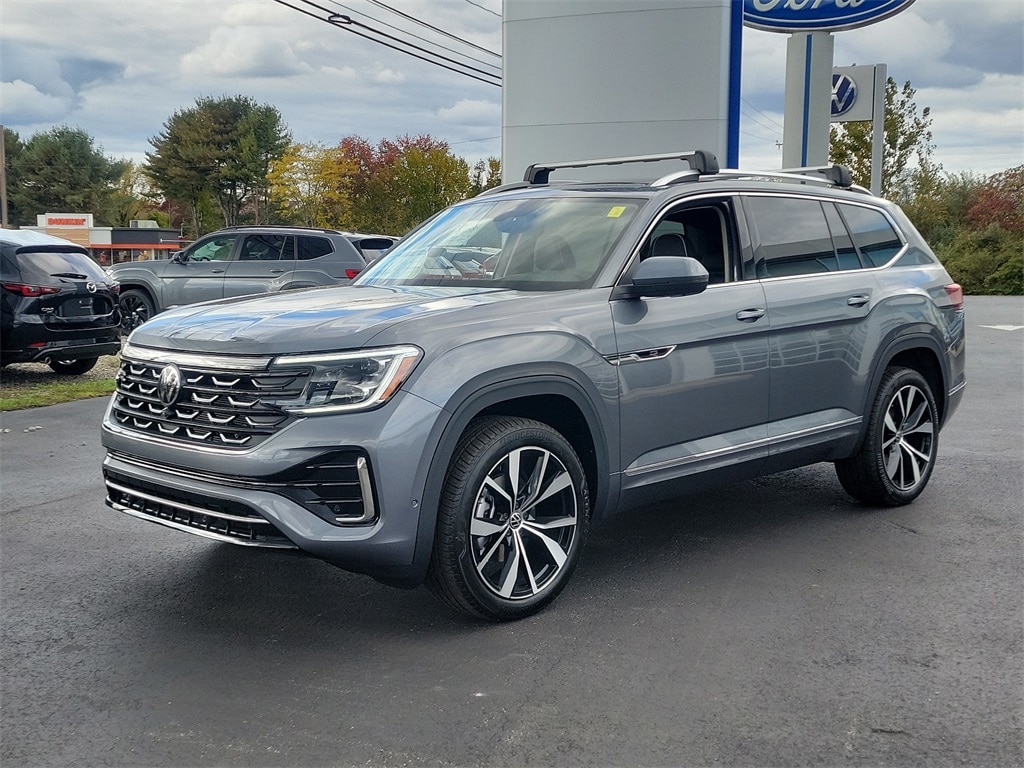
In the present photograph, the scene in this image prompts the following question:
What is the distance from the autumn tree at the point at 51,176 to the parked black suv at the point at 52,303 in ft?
265

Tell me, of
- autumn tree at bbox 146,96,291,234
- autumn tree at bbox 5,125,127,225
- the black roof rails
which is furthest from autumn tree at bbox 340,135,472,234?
the black roof rails

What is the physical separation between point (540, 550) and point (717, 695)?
3.48ft

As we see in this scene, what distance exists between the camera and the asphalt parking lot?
3.39m

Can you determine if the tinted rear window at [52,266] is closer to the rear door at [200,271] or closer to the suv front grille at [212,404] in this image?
the rear door at [200,271]

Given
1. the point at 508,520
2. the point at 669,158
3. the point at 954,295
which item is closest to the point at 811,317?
the point at 669,158

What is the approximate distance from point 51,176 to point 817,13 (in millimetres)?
82283

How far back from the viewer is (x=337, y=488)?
396 centimetres

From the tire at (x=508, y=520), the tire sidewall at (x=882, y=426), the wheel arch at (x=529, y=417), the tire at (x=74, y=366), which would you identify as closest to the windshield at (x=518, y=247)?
the wheel arch at (x=529, y=417)

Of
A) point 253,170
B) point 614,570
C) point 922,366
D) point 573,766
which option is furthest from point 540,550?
point 253,170

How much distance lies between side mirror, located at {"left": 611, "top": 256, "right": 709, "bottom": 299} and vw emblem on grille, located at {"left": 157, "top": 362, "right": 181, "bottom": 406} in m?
1.89

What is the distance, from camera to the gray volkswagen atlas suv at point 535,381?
3.97 meters

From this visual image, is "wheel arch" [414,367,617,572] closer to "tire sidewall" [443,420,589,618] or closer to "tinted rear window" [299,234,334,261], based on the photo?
"tire sidewall" [443,420,589,618]

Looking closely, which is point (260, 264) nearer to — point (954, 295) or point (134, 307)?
point (134, 307)

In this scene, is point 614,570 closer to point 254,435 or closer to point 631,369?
point 631,369
